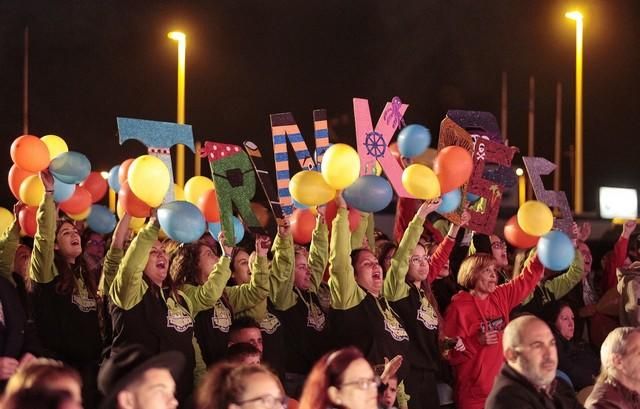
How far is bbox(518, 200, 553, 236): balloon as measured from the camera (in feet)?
25.6

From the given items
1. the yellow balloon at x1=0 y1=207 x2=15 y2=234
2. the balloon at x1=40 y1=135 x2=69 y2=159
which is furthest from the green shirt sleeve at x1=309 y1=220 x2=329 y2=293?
the yellow balloon at x1=0 y1=207 x2=15 y2=234

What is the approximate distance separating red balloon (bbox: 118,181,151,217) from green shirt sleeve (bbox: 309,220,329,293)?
1119 millimetres

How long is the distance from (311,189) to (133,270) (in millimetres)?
1265

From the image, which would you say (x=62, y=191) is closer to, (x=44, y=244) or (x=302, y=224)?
(x=44, y=244)

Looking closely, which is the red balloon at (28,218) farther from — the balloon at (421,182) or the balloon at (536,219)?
the balloon at (536,219)

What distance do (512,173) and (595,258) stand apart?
375cm

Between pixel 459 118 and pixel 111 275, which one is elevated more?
pixel 459 118

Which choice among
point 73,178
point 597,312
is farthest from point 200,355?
point 597,312

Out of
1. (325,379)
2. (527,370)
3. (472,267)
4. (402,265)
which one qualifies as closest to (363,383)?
(325,379)

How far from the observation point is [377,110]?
2325cm

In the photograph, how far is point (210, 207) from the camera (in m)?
7.51

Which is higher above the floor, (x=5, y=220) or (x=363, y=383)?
(x=5, y=220)

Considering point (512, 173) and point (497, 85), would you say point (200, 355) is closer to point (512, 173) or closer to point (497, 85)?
point (512, 173)

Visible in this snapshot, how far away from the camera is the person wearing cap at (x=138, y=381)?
3.90 metres
